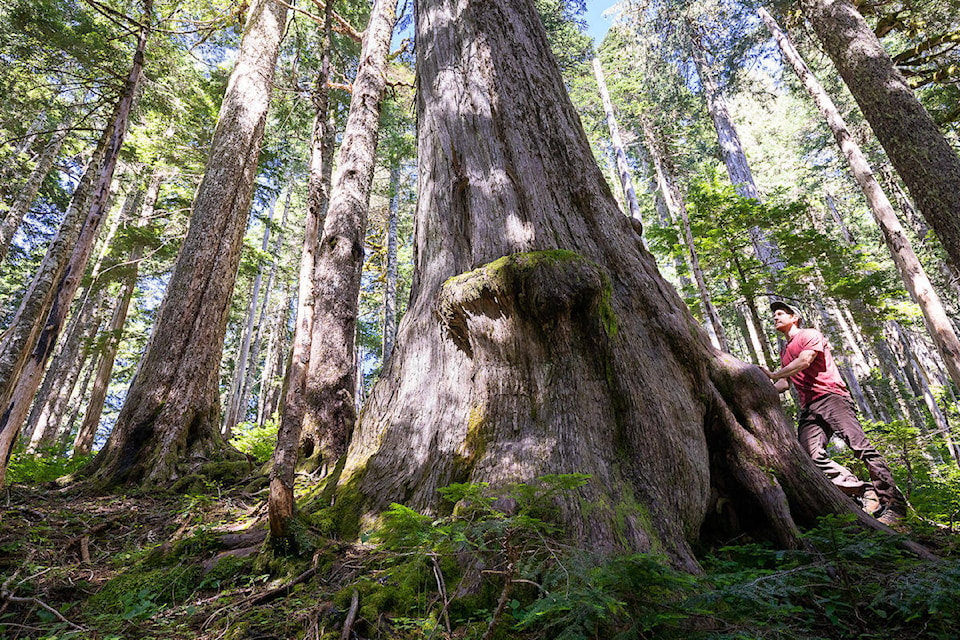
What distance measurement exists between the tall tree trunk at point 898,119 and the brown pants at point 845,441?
8.07 ft

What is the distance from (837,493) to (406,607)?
2.67 m

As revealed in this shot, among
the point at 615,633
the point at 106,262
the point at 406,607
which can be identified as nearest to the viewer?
the point at 615,633

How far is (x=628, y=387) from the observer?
2.54 metres

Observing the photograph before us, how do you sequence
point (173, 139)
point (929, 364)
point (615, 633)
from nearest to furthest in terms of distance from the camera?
point (615, 633) → point (173, 139) → point (929, 364)

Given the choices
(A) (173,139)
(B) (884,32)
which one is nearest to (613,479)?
(B) (884,32)

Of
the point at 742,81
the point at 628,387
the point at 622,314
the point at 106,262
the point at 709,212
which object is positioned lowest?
the point at 628,387

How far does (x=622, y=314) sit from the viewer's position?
9.29 feet

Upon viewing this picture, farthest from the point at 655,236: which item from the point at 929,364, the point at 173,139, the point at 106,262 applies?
the point at 929,364

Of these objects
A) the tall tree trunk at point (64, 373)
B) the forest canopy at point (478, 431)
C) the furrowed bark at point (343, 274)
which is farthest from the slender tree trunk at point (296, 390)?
the tall tree trunk at point (64, 373)

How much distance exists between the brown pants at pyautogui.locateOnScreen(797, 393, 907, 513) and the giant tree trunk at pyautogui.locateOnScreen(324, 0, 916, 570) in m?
1.26

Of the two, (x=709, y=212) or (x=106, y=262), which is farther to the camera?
(x=106, y=262)

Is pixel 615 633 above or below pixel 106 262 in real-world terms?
below

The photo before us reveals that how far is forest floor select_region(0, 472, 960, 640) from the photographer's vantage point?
4.52 feet

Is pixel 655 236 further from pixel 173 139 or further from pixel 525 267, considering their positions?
pixel 173 139
